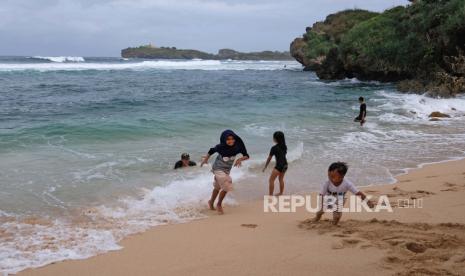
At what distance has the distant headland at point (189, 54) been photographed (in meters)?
154

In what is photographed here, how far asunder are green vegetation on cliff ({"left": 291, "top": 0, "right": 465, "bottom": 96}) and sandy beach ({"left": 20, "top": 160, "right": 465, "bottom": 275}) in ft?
66.8

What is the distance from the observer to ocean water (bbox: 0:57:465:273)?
6.53 m

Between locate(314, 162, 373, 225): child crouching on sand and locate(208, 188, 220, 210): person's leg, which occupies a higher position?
locate(314, 162, 373, 225): child crouching on sand

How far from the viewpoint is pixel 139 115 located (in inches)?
742

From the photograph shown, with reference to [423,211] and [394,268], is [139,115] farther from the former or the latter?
[394,268]

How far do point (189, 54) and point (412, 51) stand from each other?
417ft

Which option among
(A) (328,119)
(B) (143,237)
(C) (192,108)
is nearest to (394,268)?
(B) (143,237)

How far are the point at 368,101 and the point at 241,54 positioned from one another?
13808 centimetres

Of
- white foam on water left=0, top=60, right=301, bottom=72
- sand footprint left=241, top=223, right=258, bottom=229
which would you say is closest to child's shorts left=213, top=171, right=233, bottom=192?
sand footprint left=241, top=223, right=258, bottom=229

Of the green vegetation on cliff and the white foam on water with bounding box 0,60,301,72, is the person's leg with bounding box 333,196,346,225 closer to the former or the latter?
the green vegetation on cliff

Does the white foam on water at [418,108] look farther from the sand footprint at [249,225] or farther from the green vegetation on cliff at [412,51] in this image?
the sand footprint at [249,225]

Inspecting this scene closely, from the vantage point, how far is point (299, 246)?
508 cm

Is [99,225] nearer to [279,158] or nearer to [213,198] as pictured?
[213,198]

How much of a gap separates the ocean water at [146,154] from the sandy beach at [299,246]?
51 cm
